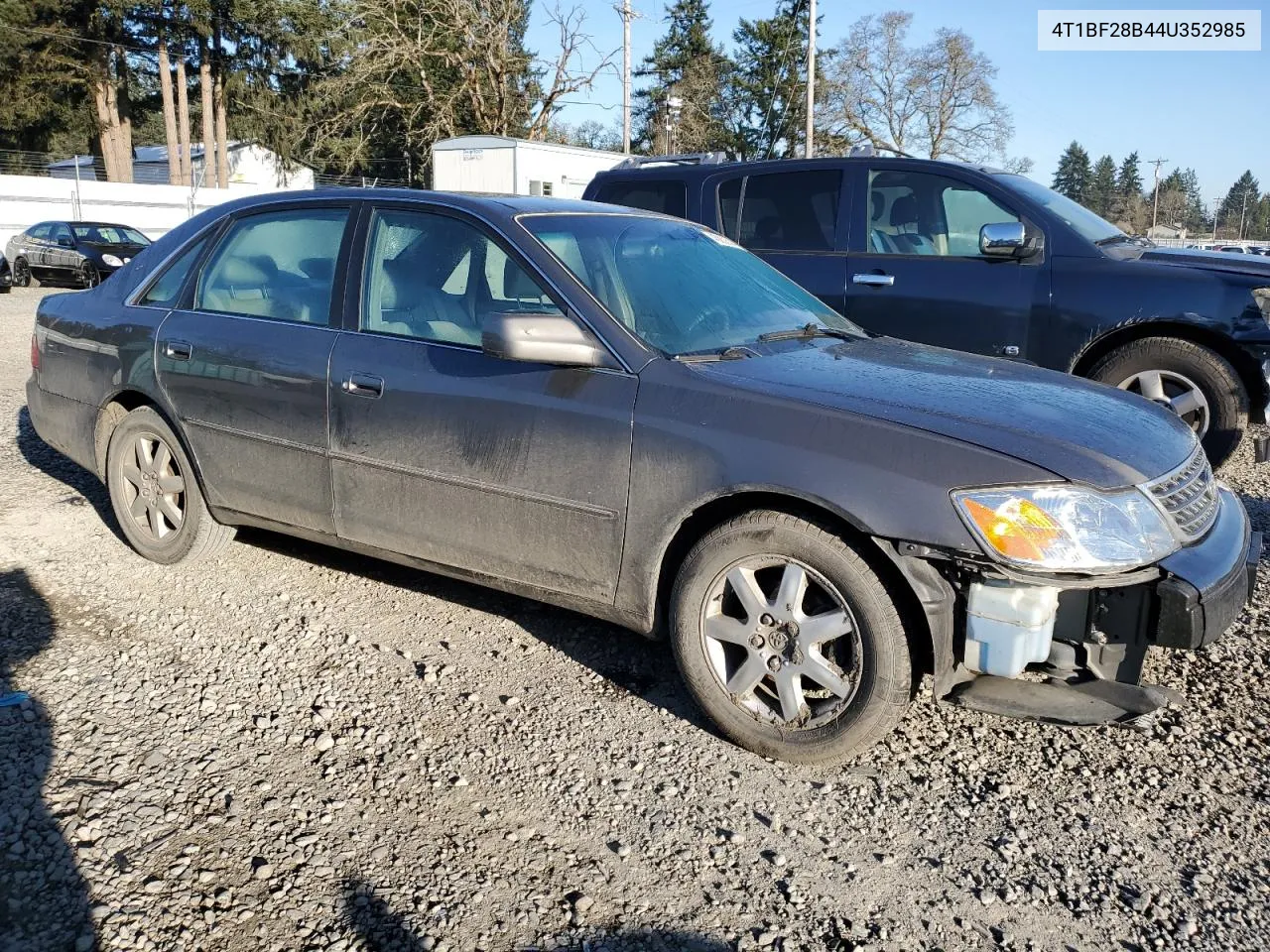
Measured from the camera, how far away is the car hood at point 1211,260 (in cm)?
587

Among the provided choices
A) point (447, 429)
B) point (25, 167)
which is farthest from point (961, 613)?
point (25, 167)

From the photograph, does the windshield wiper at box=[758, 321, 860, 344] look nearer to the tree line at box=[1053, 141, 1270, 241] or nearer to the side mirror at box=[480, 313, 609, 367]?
the side mirror at box=[480, 313, 609, 367]

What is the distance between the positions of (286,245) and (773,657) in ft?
8.70

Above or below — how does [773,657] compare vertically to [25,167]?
below

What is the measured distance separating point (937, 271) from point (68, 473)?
5.44 m

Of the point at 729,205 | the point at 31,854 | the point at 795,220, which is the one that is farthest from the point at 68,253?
the point at 31,854

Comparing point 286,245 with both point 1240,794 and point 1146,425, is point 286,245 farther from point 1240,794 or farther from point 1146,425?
point 1240,794

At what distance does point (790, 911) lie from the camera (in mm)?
2436

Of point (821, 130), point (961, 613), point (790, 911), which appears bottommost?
point (790, 911)

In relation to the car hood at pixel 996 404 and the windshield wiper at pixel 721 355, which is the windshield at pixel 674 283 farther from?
the car hood at pixel 996 404

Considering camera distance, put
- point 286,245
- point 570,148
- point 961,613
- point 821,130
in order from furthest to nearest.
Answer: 1. point 821,130
2. point 570,148
3. point 286,245
4. point 961,613

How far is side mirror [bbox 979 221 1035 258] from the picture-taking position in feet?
19.6

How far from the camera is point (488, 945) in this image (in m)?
2.30

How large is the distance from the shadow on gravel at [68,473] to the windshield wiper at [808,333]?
10.9 ft
